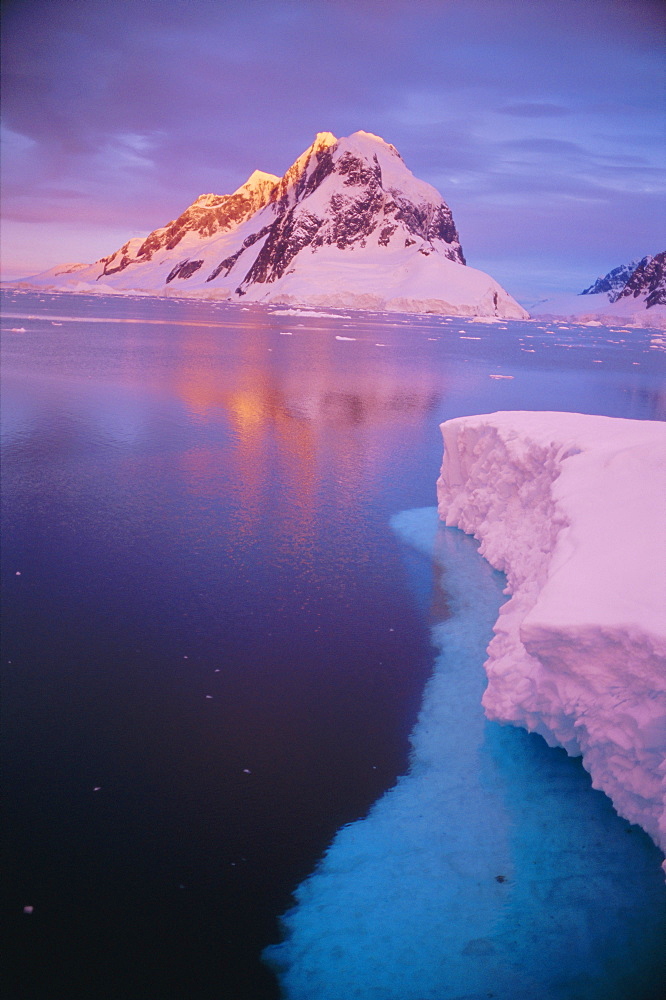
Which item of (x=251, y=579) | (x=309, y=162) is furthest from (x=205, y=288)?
(x=251, y=579)

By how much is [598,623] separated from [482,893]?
6.26ft

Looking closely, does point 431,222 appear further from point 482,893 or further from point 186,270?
point 482,893

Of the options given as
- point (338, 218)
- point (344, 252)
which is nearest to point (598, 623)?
point (344, 252)

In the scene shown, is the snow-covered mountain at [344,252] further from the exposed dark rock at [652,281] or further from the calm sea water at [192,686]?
the calm sea water at [192,686]

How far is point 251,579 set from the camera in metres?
8.19

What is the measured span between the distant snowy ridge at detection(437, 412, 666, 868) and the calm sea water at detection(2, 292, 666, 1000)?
1.83 feet

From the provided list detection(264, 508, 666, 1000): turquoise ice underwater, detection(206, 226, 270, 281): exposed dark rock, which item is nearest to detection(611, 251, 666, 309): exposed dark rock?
detection(206, 226, 270, 281): exposed dark rock

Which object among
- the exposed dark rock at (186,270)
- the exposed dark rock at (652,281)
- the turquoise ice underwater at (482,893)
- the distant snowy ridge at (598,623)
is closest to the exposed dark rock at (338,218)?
the exposed dark rock at (186,270)

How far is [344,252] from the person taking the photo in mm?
142125

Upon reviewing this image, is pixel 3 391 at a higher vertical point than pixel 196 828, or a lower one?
higher

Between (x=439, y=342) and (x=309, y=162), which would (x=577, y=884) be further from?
(x=309, y=162)

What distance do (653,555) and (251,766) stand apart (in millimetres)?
3504

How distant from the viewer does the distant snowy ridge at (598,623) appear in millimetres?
4266

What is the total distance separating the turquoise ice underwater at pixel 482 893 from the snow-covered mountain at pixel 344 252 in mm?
113007
